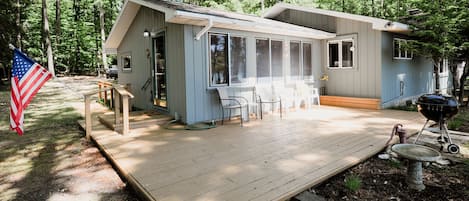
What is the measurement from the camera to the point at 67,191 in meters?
3.10

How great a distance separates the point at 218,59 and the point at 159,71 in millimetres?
1592

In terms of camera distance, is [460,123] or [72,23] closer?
[460,123]

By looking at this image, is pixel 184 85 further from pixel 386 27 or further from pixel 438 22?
pixel 438 22

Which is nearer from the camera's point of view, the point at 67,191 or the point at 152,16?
the point at 67,191

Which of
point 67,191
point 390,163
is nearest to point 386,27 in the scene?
point 390,163

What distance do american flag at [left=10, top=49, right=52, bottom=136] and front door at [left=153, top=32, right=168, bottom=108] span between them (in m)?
3.21

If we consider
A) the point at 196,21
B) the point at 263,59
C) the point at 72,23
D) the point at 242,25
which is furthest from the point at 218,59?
the point at 72,23

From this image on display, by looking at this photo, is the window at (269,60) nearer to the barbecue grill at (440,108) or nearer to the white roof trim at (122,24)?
the white roof trim at (122,24)

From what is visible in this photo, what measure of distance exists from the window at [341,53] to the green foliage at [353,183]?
617cm

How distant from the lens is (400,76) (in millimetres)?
8688

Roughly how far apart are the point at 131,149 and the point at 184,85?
1.92 meters

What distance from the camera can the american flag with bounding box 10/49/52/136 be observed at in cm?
335

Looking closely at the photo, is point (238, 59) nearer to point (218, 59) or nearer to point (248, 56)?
point (248, 56)

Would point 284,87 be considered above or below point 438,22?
below
